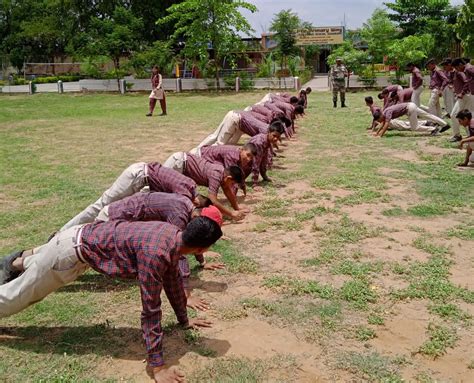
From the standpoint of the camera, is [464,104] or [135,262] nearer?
[135,262]

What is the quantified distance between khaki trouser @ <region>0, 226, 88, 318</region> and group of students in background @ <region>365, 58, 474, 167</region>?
26.1 ft

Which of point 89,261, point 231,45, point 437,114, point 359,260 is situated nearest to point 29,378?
point 89,261

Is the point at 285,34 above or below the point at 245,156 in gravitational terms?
above

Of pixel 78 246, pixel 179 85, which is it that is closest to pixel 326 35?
pixel 179 85

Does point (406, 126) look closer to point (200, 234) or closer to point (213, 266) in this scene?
point (213, 266)

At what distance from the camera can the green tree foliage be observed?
2642 cm

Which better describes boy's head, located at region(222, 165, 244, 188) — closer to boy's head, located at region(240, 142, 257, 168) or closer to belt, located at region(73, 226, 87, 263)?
boy's head, located at region(240, 142, 257, 168)

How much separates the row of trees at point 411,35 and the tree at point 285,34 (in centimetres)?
247

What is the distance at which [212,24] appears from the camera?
24.0 meters

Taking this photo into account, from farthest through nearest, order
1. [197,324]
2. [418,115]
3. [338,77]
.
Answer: [338,77]
[418,115]
[197,324]

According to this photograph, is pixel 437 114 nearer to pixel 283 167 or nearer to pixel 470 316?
pixel 283 167

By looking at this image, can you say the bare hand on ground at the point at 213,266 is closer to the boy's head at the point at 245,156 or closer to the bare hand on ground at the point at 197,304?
the bare hand on ground at the point at 197,304

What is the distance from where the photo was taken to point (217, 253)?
190 inches

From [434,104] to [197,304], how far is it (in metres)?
10.1
